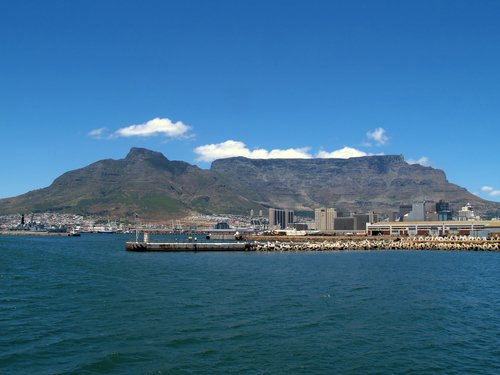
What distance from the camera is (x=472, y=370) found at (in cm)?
2475

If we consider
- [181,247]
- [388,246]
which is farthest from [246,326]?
[388,246]

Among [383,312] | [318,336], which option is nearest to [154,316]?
[318,336]

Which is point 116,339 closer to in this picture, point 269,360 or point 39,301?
point 269,360

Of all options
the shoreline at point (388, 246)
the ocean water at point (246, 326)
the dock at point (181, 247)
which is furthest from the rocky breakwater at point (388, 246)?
the ocean water at point (246, 326)

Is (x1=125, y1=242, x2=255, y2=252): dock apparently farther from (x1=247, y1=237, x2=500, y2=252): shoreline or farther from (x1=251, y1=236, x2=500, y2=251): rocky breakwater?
(x1=251, y1=236, x2=500, y2=251): rocky breakwater

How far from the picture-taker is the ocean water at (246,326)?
2478cm

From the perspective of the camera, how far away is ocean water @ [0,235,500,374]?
24781mm

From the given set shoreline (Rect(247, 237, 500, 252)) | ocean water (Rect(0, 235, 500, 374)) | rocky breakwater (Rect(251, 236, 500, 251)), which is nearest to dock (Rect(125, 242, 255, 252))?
shoreline (Rect(247, 237, 500, 252))

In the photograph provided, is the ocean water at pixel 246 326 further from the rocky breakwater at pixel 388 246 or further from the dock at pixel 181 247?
the rocky breakwater at pixel 388 246

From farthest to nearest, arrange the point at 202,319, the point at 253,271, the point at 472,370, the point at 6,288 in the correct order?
the point at 253,271, the point at 6,288, the point at 202,319, the point at 472,370

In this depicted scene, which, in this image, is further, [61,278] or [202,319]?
[61,278]

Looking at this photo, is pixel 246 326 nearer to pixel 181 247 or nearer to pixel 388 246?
pixel 181 247

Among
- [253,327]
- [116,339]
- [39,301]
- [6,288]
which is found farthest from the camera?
[6,288]

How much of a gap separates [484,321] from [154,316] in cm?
2351
